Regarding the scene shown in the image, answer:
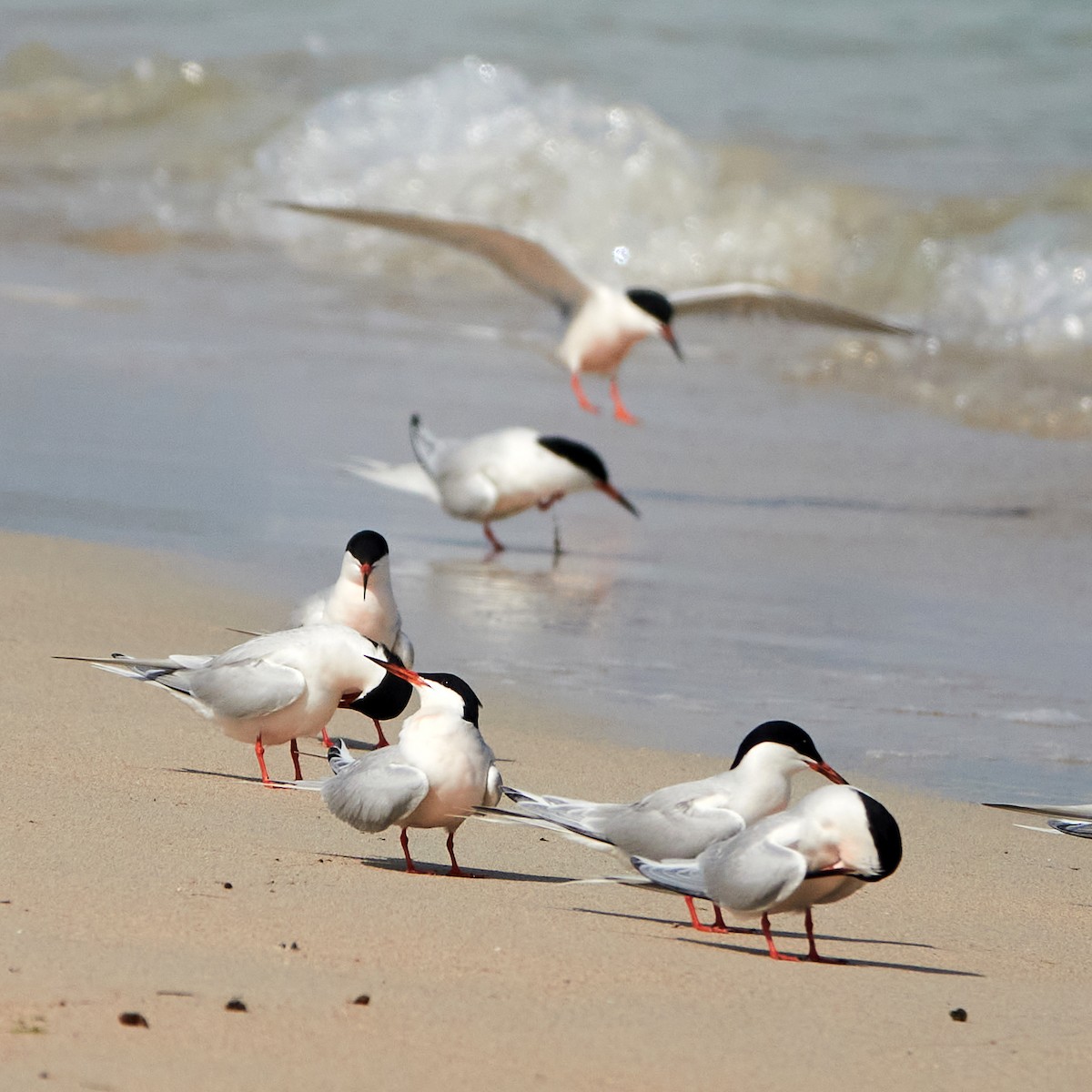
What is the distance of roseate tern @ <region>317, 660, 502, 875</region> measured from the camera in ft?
11.4

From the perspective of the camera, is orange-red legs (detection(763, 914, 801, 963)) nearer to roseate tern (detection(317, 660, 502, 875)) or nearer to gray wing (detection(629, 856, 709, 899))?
gray wing (detection(629, 856, 709, 899))

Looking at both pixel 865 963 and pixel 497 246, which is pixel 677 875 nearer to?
pixel 865 963

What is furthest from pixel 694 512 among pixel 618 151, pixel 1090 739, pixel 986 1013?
pixel 618 151

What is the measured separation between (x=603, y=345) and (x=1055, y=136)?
8708 millimetres

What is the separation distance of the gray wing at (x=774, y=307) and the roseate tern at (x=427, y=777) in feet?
20.9

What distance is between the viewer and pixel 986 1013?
9.69ft

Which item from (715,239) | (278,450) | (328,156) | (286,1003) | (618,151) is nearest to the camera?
(286,1003)

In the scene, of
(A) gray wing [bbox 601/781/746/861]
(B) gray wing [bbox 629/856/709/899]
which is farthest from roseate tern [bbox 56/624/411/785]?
(B) gray wing [bbox 629/856/709/899]

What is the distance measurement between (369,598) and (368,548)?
0.46 feet

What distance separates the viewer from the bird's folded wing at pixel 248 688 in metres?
3.96

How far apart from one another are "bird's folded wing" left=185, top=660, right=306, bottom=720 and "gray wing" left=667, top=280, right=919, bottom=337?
602 centimetres

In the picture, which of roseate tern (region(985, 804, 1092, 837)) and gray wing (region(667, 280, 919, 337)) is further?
gray wing (region(667, 280, 919, 337))

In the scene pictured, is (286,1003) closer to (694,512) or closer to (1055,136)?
(694,512)

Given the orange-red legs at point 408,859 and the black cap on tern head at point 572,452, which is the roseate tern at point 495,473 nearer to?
the black cap on tern head at point 572,452
